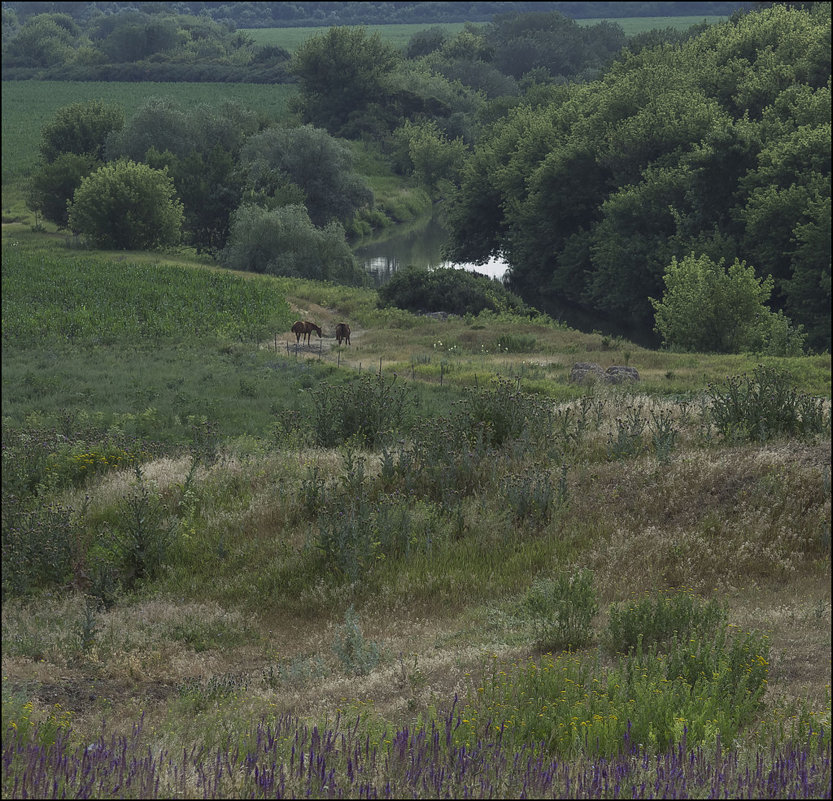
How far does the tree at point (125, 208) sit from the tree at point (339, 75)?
38.2 m

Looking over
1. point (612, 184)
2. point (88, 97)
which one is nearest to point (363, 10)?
point (88, 97)

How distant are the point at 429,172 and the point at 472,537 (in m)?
A: 79.8

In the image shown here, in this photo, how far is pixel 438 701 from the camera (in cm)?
547

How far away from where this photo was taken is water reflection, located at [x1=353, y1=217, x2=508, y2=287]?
208 feet

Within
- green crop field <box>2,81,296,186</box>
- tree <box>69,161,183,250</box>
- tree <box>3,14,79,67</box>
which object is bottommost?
tree <box>69,161,183,250</box>

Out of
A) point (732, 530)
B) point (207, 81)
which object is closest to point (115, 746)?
point (732, 530)

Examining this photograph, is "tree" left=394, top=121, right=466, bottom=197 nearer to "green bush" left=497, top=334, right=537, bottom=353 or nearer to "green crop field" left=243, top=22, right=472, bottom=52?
"green crop field" left=243, top=22, right=472, bottom=52

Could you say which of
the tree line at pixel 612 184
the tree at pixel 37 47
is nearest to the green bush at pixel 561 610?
the tree line at pixel 612 184

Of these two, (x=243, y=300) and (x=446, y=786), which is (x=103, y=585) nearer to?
(x=446, y=786)

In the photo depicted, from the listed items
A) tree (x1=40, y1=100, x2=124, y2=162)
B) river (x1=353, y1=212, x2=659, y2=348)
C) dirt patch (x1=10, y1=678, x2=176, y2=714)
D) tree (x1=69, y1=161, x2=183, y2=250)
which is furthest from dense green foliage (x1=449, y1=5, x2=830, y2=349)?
dirt patch (x1=10, y1=678, x2=176, y2=714)

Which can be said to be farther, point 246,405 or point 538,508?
point 246,405

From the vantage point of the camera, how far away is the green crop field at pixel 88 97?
84938 mm

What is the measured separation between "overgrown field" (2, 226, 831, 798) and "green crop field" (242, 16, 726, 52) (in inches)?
3762

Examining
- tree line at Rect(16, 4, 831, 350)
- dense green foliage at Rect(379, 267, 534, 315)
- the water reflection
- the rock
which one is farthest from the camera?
the water reflection
